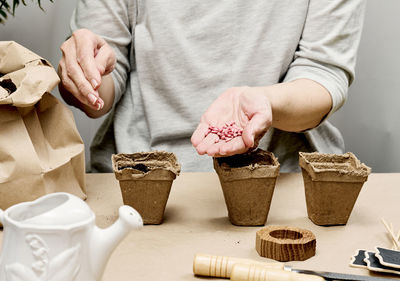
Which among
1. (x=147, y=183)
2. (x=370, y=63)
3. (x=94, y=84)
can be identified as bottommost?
(x=370, y=63)

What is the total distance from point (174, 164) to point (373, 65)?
125 cm

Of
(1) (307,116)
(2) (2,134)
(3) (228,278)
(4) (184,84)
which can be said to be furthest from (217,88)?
(3) (228,278)

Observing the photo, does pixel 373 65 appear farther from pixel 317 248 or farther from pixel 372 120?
pixel 317 248

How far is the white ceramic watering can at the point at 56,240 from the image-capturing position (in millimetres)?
629

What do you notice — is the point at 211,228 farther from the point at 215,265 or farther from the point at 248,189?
the point at 215,265

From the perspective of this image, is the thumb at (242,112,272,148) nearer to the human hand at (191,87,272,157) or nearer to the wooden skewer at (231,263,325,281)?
the human hand at (191,87,272,157)

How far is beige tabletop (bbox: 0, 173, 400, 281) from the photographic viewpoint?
33.3 inches

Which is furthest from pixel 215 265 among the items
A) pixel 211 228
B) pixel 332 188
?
pixel 332 188

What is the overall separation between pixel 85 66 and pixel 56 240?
0.56 m

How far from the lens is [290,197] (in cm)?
116

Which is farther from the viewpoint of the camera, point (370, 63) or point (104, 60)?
point (370, 63)

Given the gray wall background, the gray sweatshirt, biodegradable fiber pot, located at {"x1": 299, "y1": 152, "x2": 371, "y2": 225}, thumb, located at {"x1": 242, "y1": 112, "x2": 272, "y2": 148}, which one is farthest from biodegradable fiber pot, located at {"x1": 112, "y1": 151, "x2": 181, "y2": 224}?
the gray wall background

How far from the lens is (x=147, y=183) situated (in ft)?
3.25

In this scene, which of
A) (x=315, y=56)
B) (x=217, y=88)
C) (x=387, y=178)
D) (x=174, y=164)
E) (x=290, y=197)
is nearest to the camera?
(x=174, y=164)
